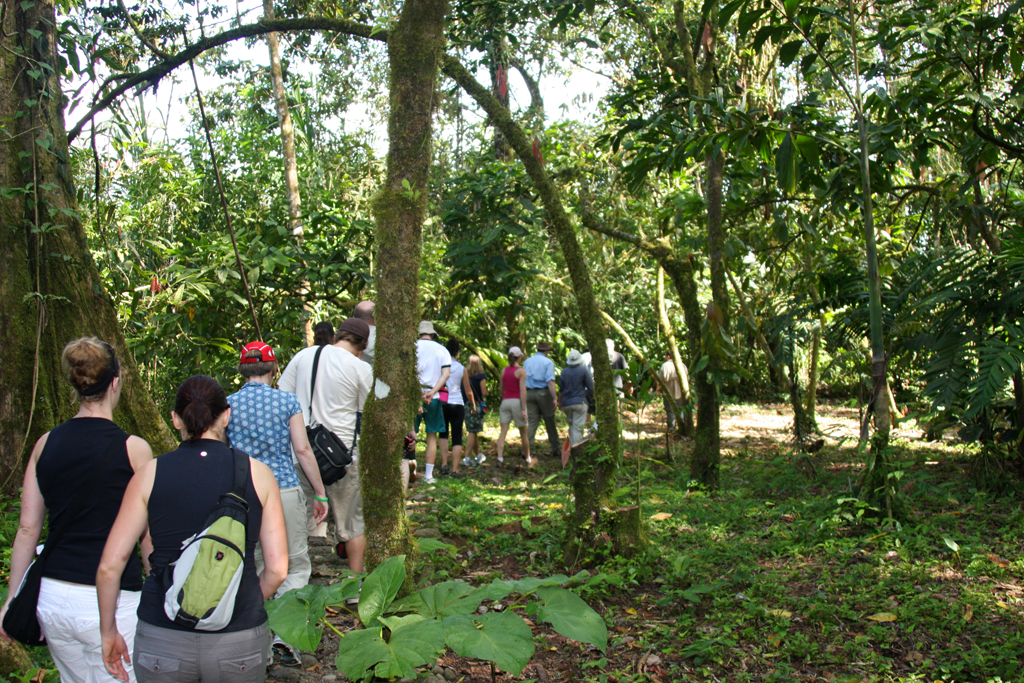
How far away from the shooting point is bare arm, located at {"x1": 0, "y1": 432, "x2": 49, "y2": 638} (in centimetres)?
248

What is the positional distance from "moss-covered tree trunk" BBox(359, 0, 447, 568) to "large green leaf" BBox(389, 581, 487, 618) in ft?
2.28

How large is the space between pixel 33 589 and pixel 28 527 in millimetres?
211

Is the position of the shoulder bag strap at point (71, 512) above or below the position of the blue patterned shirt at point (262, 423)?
below

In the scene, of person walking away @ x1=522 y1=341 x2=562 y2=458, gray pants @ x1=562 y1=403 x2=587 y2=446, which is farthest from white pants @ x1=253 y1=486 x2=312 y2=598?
person walking away @ x1=522 y1=341 x2=562 y2=458

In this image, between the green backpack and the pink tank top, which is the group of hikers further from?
the pink tank top

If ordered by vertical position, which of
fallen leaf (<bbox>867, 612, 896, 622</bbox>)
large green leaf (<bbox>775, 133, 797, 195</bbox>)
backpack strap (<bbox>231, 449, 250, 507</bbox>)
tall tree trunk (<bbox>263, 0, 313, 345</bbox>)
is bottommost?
fallen leaf (<bbox>867, 612, 896, 622</bbox>)

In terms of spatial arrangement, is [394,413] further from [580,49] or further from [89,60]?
[580,49]

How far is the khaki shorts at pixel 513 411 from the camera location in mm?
9531

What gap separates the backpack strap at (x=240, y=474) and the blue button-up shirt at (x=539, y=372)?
747 centimetres

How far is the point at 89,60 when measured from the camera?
522 centimetres

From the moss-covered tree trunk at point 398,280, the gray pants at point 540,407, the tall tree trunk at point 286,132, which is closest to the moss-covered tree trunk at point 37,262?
the moss-covered tree trunk at point 398,280

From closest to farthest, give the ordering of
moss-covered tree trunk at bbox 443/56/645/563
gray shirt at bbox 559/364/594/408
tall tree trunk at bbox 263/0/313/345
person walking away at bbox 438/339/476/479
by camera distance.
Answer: moss-covered tree trunk at bbox 443/56/645/563 → person walking away at bbox 438/339/476/479 → gray shirt at bbox 559/364/594/408 → tall tree trunk at bbox 263/0/313/345

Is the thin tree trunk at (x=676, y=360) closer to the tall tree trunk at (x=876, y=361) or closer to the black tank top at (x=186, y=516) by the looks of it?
the tall tree trunk at (x=876, y=361)

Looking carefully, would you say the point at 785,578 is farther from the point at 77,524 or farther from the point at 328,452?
the point at 77,524
